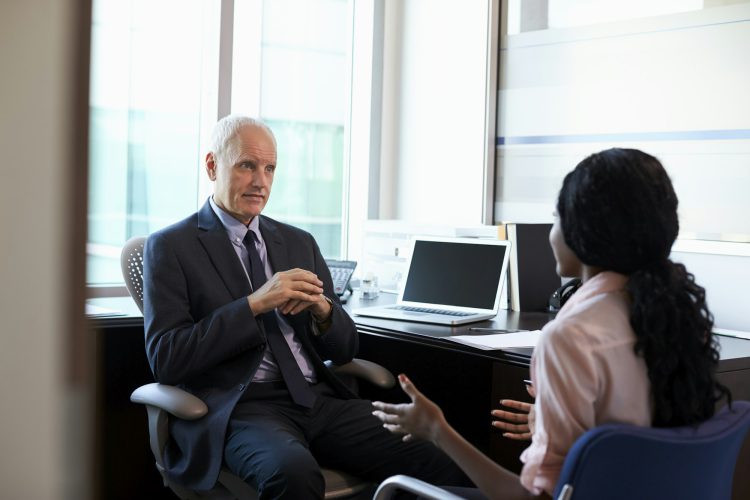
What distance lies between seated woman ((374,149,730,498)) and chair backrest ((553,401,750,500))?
63 mm

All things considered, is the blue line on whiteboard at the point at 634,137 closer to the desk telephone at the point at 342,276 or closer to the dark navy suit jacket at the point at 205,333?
the desk telephone at the point at 342,276

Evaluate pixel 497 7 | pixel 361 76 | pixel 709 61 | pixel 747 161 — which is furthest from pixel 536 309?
pixel 361 76

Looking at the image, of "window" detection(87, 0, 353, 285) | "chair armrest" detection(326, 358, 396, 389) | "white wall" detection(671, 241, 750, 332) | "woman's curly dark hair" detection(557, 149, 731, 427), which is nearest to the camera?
"woman's curly dark hair" detection(557, 149, 731, 427)

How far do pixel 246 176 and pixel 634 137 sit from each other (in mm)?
1558

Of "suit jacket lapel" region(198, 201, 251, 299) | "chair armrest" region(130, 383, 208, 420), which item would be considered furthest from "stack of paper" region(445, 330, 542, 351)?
"chair armrest" region(130, 383, 208, 420)

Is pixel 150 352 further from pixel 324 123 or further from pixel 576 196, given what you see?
pixel 324 123

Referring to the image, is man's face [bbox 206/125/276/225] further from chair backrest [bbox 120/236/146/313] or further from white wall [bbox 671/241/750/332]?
white wall [bbox 671/241/750/332]

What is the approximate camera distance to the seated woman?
125 centimetres

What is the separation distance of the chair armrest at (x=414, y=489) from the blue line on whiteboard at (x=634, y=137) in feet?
6.42

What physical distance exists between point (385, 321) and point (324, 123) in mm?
1609

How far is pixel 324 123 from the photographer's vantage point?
409 cm

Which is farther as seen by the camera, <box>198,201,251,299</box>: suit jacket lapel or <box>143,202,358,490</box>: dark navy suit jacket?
<box>198,201,251,299</box>: suit jacket lapel

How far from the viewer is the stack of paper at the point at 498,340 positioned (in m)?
2.29

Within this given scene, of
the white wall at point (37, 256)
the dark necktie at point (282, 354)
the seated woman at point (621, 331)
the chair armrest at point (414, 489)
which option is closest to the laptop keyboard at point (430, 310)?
the dark necktie at point (282, 354)
